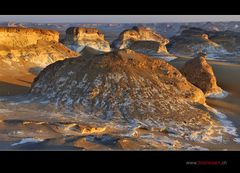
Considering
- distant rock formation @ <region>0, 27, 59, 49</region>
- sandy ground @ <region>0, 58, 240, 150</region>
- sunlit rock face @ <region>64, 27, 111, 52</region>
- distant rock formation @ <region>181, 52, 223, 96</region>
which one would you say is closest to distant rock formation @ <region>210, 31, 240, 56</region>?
sunlit rock face @ <region>64, 27, 111, 52</region>

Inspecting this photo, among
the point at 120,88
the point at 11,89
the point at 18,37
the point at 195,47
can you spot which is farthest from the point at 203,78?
the point at 195,47

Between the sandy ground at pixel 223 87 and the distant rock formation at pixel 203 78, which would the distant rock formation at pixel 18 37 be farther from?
the distant rock formation at pixel 203 78

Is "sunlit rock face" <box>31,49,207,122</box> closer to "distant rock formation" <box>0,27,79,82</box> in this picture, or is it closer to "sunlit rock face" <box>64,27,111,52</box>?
"distant rock formation" <box>0,27,79,82</box>

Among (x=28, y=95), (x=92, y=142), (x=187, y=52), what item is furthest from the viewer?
(x=187, y=52)

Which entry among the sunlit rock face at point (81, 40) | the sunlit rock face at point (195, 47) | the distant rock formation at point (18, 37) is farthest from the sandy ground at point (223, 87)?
the sunlit rock face at point (195, 47)
